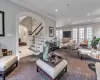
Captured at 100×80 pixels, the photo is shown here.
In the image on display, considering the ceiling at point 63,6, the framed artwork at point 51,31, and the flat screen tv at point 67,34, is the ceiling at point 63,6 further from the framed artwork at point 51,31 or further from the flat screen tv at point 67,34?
the flat screen tv at point 67,34

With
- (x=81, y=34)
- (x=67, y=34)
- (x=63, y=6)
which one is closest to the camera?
(x=63, y=6)

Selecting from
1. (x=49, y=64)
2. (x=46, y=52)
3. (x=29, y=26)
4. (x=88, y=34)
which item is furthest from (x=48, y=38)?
(x=88, y=34)

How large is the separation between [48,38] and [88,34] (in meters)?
6.10

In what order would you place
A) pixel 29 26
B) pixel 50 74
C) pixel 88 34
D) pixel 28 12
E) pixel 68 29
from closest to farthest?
pixel 50 74, pixel 28 12, pixel 29 26, pixel 88 34, pixel 68 29

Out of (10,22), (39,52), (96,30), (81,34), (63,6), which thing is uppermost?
(63,6)

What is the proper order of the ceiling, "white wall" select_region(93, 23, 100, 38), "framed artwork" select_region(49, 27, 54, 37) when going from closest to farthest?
the ceiling
"framed artwork" select_region(49, 27, 54, 37)
"white wall" select_region(93, 23, 100, 38)

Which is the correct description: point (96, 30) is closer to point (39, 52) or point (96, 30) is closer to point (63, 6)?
point (63, 6)

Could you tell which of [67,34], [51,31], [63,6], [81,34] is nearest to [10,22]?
[63,6]

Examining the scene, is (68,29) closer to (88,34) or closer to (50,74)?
(88,34)

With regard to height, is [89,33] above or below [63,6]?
below

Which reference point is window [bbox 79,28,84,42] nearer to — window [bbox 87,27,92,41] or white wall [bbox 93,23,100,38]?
window [bbox 87,27,92,41]

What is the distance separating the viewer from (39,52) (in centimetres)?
617

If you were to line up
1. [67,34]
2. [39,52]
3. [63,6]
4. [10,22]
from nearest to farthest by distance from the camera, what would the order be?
[10,22] < [63,6] < [39,52] < [67,34]

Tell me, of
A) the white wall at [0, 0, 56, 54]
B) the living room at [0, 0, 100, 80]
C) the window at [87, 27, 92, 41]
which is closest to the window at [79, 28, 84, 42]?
the window at [87, 27, 92, 41]
